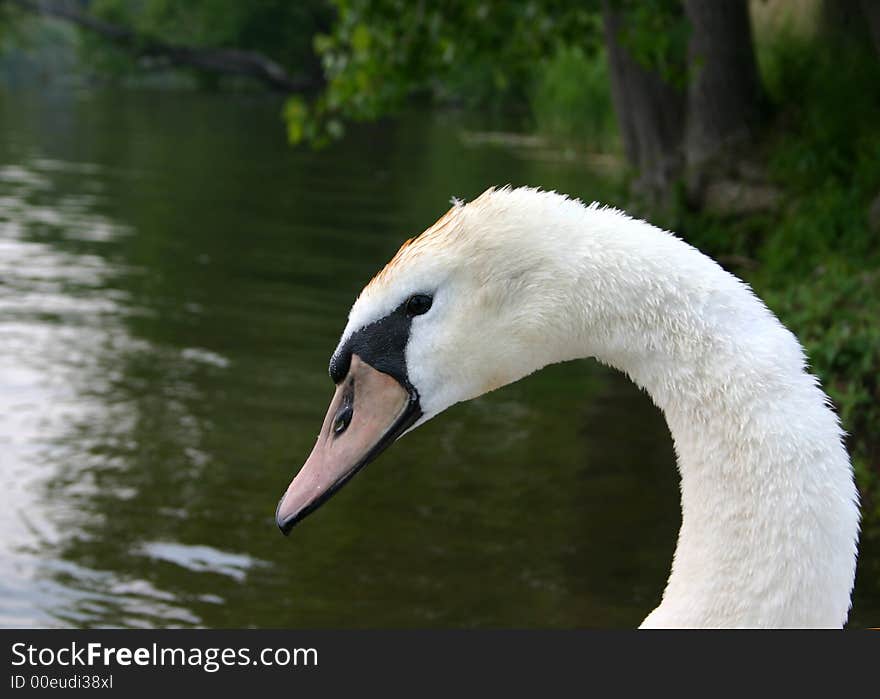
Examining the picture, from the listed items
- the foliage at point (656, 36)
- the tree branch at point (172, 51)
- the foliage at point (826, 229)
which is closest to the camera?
the foliage at point (826, 229)

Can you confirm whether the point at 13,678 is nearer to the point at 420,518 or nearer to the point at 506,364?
the point at 506,364

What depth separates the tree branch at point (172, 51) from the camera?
2045cm

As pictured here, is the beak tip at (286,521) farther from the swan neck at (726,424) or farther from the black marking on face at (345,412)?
the swan neck at (726,424)

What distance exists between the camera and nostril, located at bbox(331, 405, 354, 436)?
2420 mm

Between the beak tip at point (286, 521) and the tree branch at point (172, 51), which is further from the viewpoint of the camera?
the tree branch at point (172, 51)

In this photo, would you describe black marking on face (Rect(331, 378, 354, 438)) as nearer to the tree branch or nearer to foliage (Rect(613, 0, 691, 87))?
foliage (Rect(613, 0, 691, 87))

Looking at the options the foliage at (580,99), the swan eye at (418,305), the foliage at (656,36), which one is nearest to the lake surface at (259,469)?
the foliage at (656,36)

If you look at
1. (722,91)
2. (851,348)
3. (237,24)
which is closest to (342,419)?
(851,348)

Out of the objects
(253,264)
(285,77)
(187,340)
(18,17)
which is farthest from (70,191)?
(285,77)

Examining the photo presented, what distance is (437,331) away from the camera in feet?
7.66

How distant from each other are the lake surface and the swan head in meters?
2.45

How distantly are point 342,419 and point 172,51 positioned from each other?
25746mm

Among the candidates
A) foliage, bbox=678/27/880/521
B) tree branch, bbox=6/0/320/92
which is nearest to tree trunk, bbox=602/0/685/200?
foliage, bbox=678/27/880/521

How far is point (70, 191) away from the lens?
51.0ft
